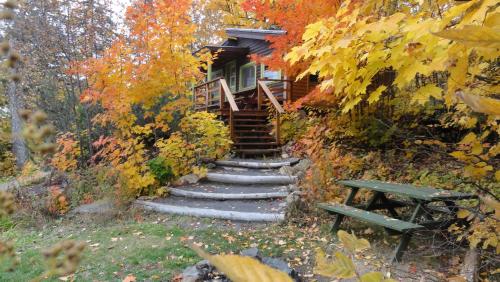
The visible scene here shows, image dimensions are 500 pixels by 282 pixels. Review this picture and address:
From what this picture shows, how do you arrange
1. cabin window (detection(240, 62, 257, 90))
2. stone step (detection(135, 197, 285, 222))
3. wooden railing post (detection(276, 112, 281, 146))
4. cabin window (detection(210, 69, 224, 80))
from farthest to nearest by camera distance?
1. cabin window (detection(210, 69, 224, 80))
2. cabin window (detection(240, 62, 257, 90))
3. wooden railing post (detection(276, 112, 281, 146))
4. stone step (detection(135, 197, 285, 222))

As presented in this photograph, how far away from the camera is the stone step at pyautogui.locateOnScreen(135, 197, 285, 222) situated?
18.7 ft

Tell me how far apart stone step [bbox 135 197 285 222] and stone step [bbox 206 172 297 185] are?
95 centimetres

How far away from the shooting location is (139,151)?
721 centimetres

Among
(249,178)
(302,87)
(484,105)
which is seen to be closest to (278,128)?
(249,178)

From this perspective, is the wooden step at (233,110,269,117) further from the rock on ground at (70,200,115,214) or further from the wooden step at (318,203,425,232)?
the wooden step at (318,203,425,232)

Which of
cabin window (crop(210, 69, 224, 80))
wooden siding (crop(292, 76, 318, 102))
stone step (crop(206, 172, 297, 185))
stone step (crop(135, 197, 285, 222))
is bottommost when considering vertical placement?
stone step (crop(135, 197, 285, 222))

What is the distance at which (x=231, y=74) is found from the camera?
61.2 feet

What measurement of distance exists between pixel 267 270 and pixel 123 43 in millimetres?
7590

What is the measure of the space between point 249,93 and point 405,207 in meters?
10.9

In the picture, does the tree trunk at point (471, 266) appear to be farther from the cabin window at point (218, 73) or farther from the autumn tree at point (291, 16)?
the cabin window at point (218, 73)

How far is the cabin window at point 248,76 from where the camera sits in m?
16.5

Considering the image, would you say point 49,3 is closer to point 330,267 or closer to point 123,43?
point 123,43

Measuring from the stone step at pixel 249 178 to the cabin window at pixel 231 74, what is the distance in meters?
10.9

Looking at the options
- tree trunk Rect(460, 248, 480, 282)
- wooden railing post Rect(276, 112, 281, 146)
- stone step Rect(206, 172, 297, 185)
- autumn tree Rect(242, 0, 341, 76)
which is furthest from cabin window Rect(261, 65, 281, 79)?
tree trunk Rect(460, 248, 480, 282)
